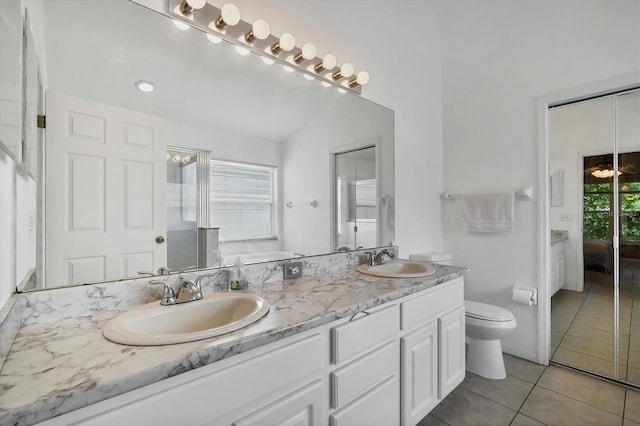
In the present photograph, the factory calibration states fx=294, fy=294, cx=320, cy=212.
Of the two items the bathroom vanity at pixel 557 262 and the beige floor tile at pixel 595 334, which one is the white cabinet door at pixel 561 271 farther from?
the beige floor tile at pixel 595 334

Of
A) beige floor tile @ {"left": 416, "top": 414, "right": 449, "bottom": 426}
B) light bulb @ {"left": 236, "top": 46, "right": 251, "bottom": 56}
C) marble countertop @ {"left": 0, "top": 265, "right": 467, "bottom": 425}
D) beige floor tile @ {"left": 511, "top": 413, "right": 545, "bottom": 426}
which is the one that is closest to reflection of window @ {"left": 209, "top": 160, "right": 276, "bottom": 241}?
marble countertop @ {"left": 0, "top": 265, "right": 467, "bottom": 425}

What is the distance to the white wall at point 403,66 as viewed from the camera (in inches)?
72.8

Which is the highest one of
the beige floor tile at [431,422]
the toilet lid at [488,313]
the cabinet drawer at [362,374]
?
the cabinet drawer at [362,374]

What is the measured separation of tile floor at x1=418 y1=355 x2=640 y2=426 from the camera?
166cm

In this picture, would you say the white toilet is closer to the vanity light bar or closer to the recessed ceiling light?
the vanity light bar

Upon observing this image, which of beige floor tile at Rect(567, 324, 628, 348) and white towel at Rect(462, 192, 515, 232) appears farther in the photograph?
white towel at Rect(462, 192, 515, 232)

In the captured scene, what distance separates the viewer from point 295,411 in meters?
0.94

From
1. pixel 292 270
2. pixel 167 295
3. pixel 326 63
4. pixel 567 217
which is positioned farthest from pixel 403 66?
pixel 167 295

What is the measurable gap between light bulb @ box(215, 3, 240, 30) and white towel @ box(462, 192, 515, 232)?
225cm

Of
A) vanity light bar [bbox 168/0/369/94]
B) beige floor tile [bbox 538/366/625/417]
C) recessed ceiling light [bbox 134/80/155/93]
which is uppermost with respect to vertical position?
vanity light bar [bbox 168/0/369/94]

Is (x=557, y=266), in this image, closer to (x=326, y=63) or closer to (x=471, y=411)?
(x=471, y=411)

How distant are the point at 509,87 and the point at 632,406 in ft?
7.61

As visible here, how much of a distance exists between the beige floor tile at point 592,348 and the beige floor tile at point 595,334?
0.08 feet

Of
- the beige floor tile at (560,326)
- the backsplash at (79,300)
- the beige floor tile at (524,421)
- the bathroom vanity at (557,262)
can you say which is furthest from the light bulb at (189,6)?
the beige floor tile at (560,326)
